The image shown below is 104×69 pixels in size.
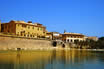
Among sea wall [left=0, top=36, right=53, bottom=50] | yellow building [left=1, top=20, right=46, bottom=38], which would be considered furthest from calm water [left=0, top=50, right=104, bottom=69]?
yellow building [left=1, top=20, right=46, bottom=38]

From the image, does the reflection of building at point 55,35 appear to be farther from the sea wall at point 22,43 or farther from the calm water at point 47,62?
the calm water at point 47,62

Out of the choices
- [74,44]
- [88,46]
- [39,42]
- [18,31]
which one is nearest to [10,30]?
[18,31]

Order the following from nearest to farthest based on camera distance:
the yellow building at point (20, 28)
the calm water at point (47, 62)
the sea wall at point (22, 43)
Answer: the calm water at point (47, 62)
the sea wall at point (22, 43)
the yellow building at point (20, 28)

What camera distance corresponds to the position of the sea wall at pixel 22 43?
46.2 meters

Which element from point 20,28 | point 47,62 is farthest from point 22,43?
point 47,62

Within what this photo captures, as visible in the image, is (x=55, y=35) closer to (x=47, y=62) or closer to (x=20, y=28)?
(x=20, y=28)

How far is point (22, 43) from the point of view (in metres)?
52.9

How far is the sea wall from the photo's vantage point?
152ft

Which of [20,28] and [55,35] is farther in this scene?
[55,35]

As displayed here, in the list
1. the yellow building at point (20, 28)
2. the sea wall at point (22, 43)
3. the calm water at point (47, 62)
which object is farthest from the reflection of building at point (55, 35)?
the calm water at point (47, 62)

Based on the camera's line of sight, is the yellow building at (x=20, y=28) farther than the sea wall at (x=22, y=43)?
Yes

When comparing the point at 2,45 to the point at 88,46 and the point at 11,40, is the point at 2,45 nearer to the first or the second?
the point at 11,40

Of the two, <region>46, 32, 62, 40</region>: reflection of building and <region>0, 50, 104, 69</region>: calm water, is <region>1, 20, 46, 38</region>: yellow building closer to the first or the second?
<region>46, 32, 62, 40</region>: reflection of building

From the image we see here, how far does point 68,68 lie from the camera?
56.0 ft
